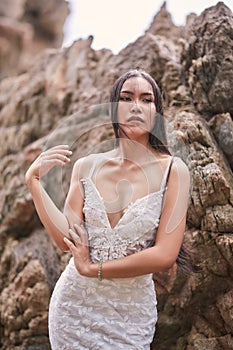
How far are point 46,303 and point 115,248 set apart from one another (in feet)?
4.42

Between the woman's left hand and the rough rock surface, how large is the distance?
0.73 m

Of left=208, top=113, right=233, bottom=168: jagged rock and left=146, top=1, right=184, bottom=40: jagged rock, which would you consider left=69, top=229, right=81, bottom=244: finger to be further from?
left=146, top=1, right=184, bottom=40: jagged rock

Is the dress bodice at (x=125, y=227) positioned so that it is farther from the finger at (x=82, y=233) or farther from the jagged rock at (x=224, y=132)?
the jagged rock at (x=224, y=132)

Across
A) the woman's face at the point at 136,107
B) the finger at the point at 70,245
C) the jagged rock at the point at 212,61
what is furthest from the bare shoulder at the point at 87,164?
the jagged rock at the point at 212,61

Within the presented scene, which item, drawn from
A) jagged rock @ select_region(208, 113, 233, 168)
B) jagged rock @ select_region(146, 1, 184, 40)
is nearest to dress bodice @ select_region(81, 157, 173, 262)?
jagged rock @ select_region(208, 113, 233, 168)

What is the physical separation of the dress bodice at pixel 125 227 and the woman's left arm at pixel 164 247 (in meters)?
0.04

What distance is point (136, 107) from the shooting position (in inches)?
91.6

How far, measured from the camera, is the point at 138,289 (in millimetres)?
2322

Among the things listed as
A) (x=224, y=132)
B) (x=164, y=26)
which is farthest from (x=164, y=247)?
(x=164, y=26)

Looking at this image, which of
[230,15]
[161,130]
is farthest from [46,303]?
[230,15]

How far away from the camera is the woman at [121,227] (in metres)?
2.24

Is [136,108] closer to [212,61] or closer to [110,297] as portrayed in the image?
[110,297]

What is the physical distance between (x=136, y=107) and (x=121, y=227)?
1.83 ft

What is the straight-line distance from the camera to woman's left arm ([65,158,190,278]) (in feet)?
7.10
